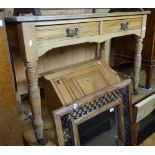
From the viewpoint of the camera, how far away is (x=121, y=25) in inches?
54.4

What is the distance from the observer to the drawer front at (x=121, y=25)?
4.23 feet

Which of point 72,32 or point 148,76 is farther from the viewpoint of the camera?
point 148,76

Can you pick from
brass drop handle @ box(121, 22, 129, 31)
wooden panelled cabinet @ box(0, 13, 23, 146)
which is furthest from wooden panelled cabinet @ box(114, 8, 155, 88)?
wooden panelled cabinet @ box(0, 13, 23, 146)

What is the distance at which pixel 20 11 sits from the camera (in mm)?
1214

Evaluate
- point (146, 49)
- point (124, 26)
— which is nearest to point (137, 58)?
point (146, 49)

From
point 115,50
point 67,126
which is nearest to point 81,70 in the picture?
point 67,126

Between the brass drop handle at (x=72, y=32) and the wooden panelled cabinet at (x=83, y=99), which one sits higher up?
the brass drop handle at (x=72, y=32)

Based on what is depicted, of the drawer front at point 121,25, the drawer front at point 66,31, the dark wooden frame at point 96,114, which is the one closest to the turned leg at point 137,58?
the drawer front at point 121,25

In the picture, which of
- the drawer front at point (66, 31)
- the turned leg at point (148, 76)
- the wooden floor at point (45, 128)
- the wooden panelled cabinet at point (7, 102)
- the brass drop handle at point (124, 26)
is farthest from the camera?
the turned leg at point (148, 76)

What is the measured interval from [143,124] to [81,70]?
0.73 metres

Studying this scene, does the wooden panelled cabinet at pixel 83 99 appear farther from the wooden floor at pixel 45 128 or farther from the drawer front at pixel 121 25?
the drawer front at pixel 121 25

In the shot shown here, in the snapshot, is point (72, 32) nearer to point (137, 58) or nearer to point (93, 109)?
point (93, 109)

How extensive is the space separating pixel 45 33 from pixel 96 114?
56 cm
